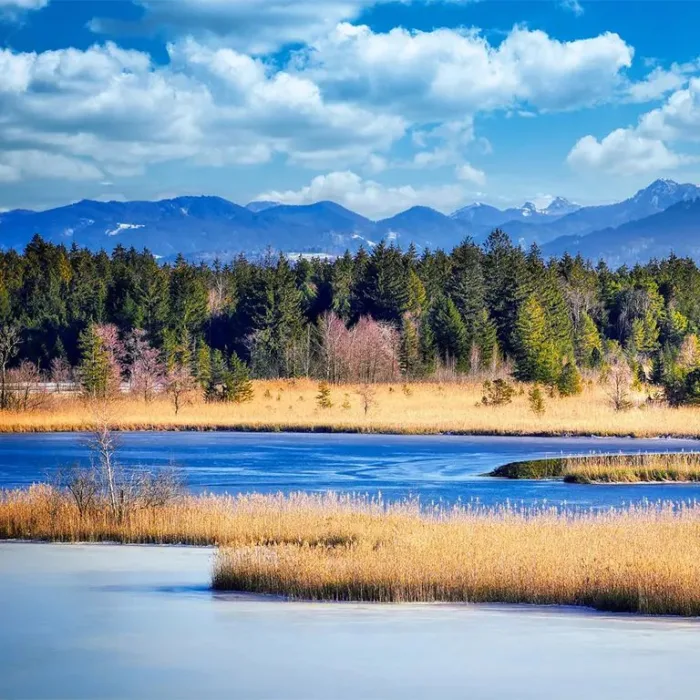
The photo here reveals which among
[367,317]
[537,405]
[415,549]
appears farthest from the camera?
[367,317]

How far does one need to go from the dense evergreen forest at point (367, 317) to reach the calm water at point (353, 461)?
1986 centimetres

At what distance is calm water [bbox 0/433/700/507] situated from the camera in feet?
103

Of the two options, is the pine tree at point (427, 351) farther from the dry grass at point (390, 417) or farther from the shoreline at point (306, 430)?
the shoreline at point (306, 430)

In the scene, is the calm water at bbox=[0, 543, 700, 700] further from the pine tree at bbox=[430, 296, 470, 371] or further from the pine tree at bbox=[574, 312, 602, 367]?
the pine tree at bbox=[574, 312, 602, 367]

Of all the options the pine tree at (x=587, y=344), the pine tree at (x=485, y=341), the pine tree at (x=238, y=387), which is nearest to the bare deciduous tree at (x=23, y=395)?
the pine tree at (x=238, y=387)

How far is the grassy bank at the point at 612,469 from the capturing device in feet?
113

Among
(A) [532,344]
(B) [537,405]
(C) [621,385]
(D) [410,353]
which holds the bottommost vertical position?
(B) [537,405]

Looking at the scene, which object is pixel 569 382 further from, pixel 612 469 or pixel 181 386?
pixel 612 469

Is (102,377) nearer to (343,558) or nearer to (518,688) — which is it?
(343,558)

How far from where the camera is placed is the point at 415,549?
18281mm

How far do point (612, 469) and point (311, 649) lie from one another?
23.5 metres

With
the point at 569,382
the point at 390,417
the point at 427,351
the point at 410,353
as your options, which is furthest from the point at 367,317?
the point at 390,417

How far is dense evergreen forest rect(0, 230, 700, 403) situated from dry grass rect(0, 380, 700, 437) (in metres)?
7.38

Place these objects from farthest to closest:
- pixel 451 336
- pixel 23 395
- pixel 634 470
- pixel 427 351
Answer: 1. pixel 451 336
2. pixel 427 351
3. pixel 23 395
4. pixel 634 470
